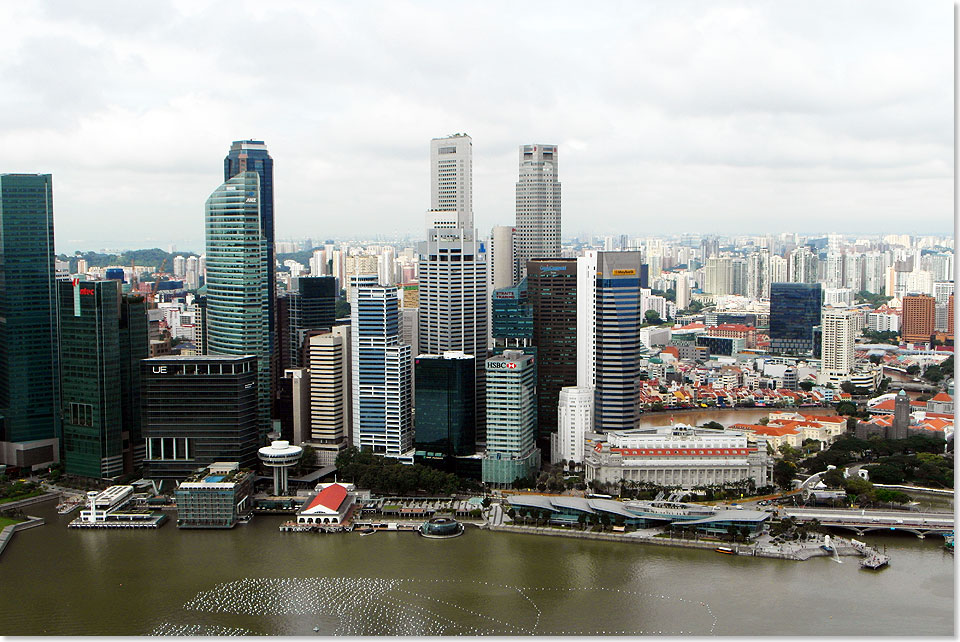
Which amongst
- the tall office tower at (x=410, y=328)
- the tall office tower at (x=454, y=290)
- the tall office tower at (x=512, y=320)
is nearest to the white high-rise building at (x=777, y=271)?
the tall office tower at (x=410, y=328)

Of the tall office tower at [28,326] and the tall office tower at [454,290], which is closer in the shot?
the tall office tower at [28,326]

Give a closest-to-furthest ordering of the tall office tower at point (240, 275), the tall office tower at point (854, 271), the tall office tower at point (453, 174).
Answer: the tall office tower at point (240, 275) → the tall office tower at point (453, 174) → the tall office tower at point (854, 271)

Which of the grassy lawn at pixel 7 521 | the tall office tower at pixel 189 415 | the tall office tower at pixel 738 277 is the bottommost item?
the grassy lawn at pixel 7 521

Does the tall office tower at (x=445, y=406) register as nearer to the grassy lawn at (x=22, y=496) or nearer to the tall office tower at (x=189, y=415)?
the tall office tower at (x=189, y=415)

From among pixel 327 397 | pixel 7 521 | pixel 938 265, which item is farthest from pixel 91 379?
pixel 938 265

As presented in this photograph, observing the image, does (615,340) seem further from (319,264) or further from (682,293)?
(682,293)

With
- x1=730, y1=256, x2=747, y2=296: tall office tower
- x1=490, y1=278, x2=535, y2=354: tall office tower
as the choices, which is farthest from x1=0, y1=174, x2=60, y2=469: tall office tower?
x1=730, y1=256, x2=747, y2=296: tall office tower

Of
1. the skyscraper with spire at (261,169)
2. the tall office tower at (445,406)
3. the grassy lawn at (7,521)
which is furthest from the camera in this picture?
the skyscraper with spire at (261,169)

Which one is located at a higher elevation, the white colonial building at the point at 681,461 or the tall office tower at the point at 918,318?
the tall office tower at the point at 918,318
